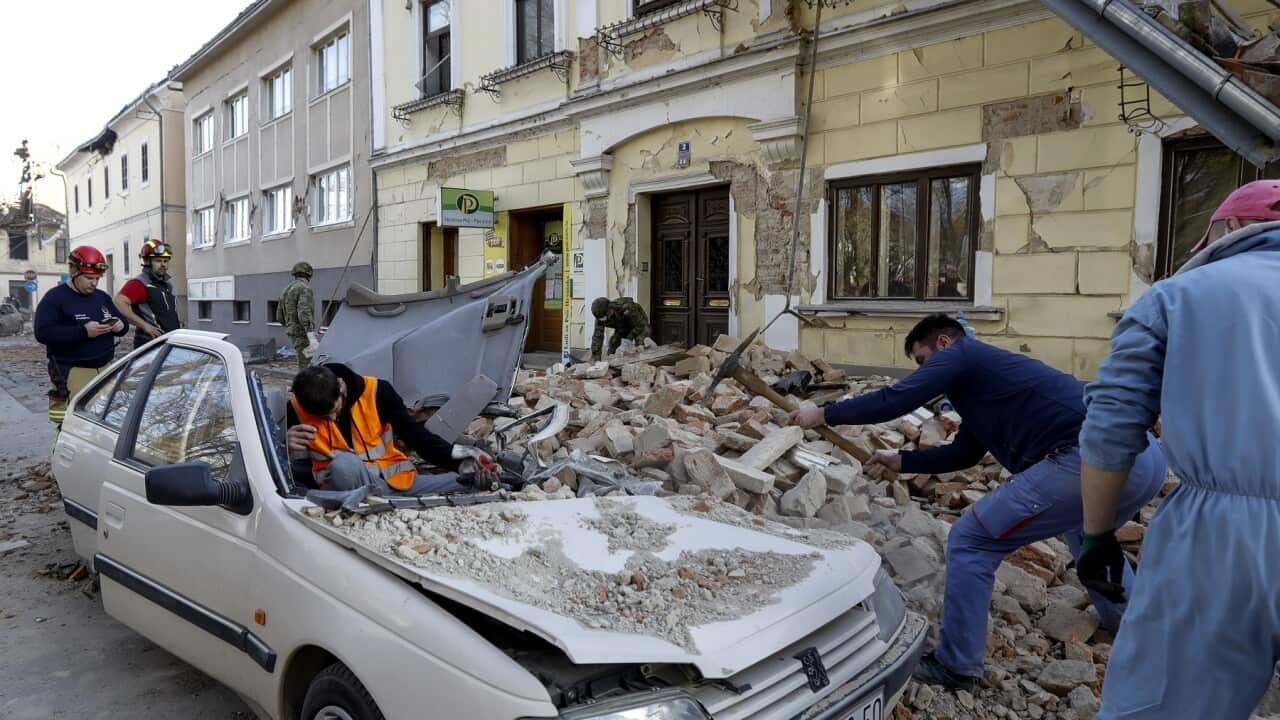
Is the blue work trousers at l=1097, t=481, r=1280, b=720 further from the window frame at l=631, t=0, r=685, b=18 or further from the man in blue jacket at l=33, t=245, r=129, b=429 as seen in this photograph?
the window frame at l=631, t=0, r=685, b=18

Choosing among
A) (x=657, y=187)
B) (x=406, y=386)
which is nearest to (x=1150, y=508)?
(x=406, y=386)

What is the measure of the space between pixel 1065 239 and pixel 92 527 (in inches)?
292

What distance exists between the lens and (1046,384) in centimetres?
300

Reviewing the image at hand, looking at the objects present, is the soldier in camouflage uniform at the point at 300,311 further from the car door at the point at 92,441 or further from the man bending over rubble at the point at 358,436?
the man bending over rubble at the point at 358,436

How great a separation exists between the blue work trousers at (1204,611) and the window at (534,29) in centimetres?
1140

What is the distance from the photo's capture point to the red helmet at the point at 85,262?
5555mm

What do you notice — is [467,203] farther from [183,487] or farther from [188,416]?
[183,487]

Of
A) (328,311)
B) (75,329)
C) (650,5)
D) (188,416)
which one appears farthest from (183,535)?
(328,311)

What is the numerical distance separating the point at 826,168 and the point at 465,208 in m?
5.96

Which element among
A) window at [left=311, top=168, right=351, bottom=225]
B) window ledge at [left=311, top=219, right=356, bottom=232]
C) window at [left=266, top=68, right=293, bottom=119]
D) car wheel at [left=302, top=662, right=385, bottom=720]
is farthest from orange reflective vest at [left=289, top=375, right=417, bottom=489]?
window at [left=266, top=68, right=293, bottom=119]

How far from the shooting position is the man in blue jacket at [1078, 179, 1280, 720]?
1.55m

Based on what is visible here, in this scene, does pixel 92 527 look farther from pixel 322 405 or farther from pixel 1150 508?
pixel 1150 508

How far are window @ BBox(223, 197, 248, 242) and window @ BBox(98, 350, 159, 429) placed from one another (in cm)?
1943

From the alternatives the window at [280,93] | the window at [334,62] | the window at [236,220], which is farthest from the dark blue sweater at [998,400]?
the window at [236,220]
